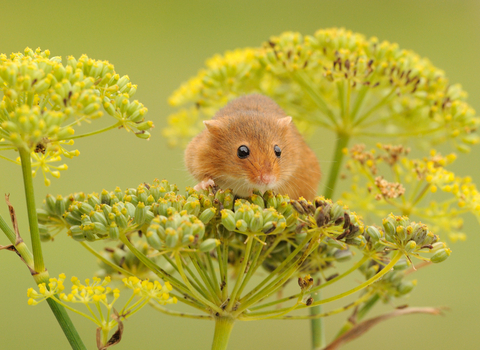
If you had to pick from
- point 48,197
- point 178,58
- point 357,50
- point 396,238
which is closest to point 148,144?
point 178,58

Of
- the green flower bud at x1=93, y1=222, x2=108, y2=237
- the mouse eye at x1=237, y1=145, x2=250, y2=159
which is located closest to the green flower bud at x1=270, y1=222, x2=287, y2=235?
the green flower bud at x1=93, y1=222, x2=108, y2=237

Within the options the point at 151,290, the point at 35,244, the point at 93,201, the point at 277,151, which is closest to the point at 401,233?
the point at 151,290

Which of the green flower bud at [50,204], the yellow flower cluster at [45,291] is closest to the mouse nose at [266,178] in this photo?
the green flower bud at [50,204]

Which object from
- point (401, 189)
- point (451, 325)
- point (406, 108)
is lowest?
point (451, 325)

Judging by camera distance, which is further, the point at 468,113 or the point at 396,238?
the point at 468,113

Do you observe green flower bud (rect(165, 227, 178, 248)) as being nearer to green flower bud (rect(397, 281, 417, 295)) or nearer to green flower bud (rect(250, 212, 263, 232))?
green flower bud (rect(250, 212, 263, 232))

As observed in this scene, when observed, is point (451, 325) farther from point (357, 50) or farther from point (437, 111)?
point (357, 50)

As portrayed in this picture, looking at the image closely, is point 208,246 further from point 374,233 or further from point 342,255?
point 342,255
